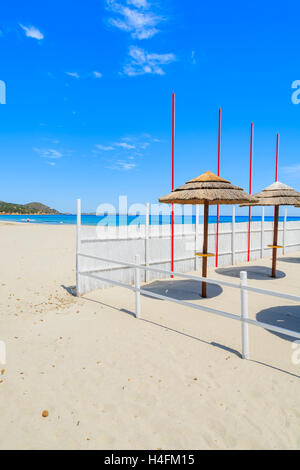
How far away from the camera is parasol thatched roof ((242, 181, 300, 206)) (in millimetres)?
8289

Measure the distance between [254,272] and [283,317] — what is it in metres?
4.66

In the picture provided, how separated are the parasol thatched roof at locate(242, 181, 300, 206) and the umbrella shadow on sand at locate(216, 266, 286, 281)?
2.36 meters

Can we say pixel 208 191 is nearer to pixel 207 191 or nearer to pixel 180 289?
pixel 207 191

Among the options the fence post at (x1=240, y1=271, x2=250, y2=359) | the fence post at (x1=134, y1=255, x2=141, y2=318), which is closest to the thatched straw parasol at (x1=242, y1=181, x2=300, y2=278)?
the fence post at (x1=134, y1=255, x2=141, y2=318)

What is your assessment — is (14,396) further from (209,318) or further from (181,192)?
(181,192)

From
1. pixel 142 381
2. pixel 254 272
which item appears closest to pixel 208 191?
pixel 142 381

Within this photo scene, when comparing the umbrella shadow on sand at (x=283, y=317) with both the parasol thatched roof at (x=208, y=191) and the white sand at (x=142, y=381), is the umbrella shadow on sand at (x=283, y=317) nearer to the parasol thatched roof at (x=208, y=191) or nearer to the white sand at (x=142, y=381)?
the white sand at (x=142, y=381)

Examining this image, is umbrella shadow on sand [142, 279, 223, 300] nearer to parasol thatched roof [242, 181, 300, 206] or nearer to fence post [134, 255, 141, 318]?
fence post [134, 255, 141, 318]

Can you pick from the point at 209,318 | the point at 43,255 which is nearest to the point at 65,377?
the point at 209,318

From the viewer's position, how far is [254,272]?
9820mm

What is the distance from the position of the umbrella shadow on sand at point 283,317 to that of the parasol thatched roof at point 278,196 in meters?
3.47

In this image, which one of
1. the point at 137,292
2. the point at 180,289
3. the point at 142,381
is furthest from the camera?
the point at 180,289

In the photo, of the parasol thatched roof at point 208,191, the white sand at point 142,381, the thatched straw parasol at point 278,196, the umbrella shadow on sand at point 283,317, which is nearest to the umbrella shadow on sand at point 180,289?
the white sand at point 142,381

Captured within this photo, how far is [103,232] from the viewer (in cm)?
714
